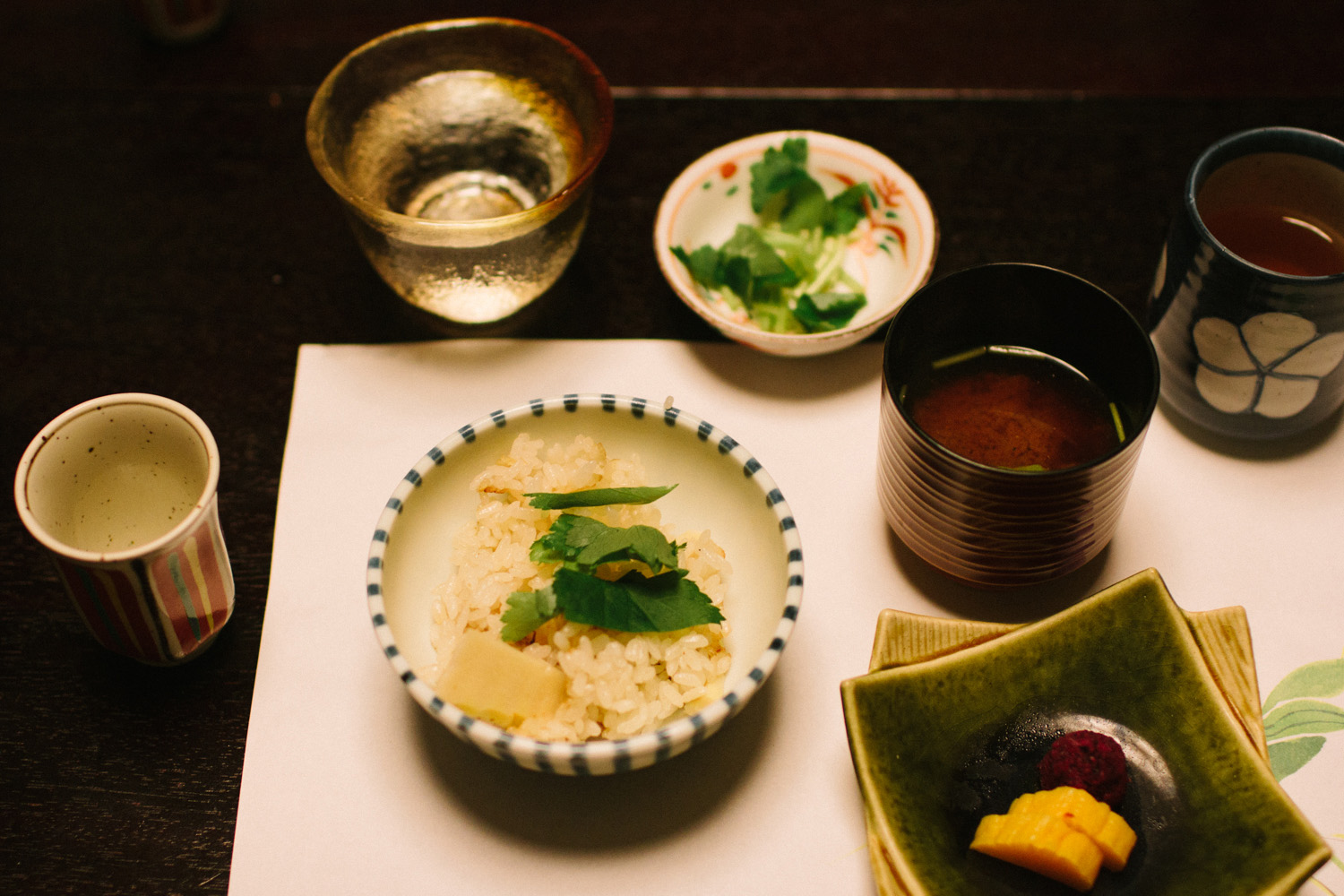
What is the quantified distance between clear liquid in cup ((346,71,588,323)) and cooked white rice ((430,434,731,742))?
37 centimetres

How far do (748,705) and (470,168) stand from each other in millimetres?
1062

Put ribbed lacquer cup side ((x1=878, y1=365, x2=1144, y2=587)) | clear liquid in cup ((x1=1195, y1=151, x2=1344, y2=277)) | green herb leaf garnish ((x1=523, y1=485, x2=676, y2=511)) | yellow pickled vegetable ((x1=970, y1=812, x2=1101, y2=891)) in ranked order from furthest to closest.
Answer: clear liquid in cup ((x1=1195, y1=151, x2=1344, y2=277))
green herb leaf garnish ((x1=523, y1=485, x2=676, y2=511))
ribbed lacquer cup side ((x1=878, y1=365, x2=1144, y2=587))
yellow pickled vegetable ((x1=970, y1=812, x2=1101, y2=891))

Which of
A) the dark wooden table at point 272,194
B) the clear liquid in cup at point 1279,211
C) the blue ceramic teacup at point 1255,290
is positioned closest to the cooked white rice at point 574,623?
the dark wooden table at point 272,194

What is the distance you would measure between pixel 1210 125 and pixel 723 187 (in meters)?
0.98

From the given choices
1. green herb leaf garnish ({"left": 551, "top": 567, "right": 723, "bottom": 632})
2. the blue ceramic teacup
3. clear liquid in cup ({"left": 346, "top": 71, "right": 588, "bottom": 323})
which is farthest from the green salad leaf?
green herb leaf garnish ({"left": 551, "top": 567, "right": 723, "bottom": 632})

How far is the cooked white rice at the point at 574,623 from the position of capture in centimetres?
112

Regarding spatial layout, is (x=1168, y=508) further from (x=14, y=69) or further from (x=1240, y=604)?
(x=14, y=69)

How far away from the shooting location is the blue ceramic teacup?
4.20 ft

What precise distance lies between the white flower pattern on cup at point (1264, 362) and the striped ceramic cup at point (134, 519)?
1.33 metres

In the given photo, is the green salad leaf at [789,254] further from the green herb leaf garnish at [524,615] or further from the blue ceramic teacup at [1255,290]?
the green herb leaf garnish at [524,615]

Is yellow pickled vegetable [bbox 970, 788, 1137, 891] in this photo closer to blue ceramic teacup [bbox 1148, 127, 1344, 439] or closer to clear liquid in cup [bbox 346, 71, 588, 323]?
blue ceramic teacup [bbox 1148, 127, 1344, 439]

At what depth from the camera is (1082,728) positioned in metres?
1.17

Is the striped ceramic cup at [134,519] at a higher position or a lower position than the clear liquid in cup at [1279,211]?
lower

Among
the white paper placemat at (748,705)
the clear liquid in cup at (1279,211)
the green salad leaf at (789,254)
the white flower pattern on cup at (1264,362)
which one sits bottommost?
the white paper placemat at (748,705)
